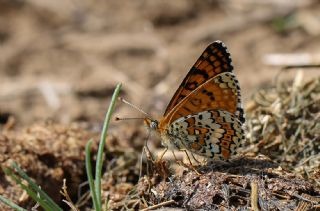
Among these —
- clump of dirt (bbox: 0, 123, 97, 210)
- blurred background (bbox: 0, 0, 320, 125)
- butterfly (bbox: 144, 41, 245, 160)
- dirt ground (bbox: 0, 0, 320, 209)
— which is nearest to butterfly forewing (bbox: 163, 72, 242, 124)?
butterfly (bbox: 144, 41, 245, 160)

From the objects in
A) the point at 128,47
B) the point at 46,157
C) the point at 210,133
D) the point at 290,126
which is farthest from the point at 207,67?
the point at 128,47

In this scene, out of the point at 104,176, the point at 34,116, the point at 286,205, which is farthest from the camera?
the point at 34,116

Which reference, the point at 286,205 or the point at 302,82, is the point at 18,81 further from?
the point at 286,205

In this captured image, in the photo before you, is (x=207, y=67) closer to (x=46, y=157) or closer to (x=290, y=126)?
(x=290, y=126)

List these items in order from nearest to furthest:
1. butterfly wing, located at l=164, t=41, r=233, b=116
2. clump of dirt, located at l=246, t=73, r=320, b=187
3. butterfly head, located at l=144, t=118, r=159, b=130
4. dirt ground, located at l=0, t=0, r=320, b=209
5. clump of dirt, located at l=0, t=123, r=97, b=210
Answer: butterfly wing, located at l=164, t=41, r=233, b=116 → butterfly head, located at l=144, t=118, r=159, b=130 → clump of dirt, located at l=246, t=73, r=320, b=187 → clump of dirt, located at l=0, t=123, r=97, b=210 → dirt ground, located at l=0, t=0, r=320, b=209

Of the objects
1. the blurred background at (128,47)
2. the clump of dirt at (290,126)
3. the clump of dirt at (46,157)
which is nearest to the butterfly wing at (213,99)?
the clump of dirt at (290,126)

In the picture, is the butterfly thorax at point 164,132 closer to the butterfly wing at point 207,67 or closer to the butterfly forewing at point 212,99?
the butterfly forewing at point 212,99

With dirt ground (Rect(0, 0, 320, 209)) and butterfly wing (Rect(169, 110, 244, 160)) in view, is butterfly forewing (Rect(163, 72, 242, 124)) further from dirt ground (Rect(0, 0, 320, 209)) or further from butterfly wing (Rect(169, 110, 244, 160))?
dirt ground (Rect(0, 0, 320, 209))

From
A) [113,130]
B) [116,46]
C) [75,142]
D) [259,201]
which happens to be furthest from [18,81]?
[259,201]
